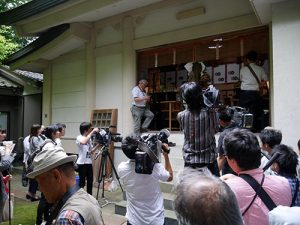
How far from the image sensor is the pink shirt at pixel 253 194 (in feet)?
6.65

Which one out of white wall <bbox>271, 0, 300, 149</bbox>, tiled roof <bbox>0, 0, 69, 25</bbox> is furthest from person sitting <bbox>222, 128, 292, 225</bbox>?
tiled roof <bbox>0, 0, 69, 25</bbox>

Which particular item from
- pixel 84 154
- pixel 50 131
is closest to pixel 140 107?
pixel 84 154

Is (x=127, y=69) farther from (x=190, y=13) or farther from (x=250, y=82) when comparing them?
(x=250, y=82)

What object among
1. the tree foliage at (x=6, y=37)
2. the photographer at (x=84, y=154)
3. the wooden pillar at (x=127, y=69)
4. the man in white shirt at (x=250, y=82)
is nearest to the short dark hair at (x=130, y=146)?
the photographer at (x=84, y=154)

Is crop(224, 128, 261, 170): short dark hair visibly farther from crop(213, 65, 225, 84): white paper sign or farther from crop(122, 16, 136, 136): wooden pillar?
crop(213, 65, 225, 84): white paper sign

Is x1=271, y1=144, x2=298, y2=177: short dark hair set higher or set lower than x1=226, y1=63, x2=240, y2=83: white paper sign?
lower

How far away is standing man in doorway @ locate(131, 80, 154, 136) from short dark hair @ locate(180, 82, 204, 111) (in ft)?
14.8

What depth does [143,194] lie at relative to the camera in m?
3.15

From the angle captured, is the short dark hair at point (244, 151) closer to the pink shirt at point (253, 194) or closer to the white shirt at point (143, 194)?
the pink shirt at point (253, 194)

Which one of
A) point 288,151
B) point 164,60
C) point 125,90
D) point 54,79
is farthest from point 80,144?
point 54,79

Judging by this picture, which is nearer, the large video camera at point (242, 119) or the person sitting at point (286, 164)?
the person sitting at point (286, 164)

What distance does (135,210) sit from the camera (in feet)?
10.4

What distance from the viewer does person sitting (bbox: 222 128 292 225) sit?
2.03m

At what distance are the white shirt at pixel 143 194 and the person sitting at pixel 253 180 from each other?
1.13 metres
